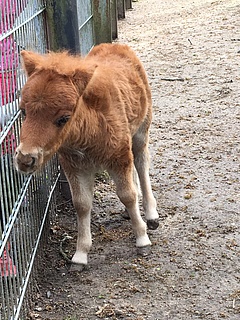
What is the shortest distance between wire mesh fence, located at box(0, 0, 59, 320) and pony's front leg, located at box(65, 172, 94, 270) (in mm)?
277

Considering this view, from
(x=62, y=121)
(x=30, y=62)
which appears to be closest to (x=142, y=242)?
(x=62, y=121)

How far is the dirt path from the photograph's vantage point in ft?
12.7

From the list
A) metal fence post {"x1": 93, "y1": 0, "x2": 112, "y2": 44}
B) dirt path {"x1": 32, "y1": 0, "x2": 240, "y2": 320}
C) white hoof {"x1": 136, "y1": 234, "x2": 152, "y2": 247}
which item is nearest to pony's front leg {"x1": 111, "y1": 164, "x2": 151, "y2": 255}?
white hoof {"x1": 136, "y1": 234, "x2": 152, "y2": 247}

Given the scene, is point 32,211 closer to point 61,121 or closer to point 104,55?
point 61,121

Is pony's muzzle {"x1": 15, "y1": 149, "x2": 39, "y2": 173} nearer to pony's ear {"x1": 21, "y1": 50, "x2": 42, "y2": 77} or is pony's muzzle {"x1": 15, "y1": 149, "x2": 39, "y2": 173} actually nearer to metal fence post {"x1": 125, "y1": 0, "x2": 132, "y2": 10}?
pony's ear {"x1": 21, "y1": 50, "x2": 42, "y2": 77}

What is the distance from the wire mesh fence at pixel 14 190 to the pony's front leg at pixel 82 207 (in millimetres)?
277

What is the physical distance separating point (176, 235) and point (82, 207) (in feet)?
2.78

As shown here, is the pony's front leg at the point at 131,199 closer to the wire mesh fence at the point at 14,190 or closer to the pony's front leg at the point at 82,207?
the pony's front leg at the point at 82,207

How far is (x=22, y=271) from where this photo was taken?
12.1 feet

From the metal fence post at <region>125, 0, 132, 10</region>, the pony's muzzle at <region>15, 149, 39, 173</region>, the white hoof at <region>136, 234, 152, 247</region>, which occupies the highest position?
the pony's muzzle at <region>15, 149, 39, 173</region>

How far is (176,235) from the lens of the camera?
4.72m

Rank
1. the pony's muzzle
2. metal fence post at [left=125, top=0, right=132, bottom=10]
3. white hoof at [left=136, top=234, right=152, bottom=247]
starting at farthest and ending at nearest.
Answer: metal fence post at [left=125, top=0, right=132, bottom=10]
white hoof at [left=136, top=234, right=152, bottom=247]
the pony's muzzle

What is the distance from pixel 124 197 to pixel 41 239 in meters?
0.69

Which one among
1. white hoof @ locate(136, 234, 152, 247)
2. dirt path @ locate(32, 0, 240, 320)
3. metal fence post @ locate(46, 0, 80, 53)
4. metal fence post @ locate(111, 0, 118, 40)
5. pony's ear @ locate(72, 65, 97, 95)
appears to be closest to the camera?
pony's ear @ locate(72, 65, 97, 95)
